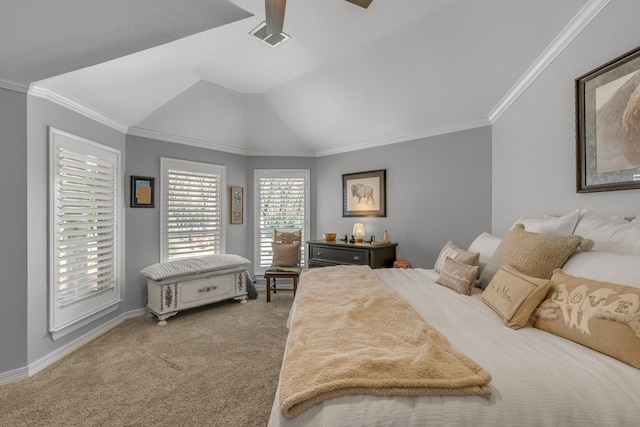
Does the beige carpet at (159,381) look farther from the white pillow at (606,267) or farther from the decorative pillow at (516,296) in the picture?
the white pillow at (606,267)

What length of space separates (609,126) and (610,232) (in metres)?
0.66

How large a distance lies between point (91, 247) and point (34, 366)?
3.53 ft

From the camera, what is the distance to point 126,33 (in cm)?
205

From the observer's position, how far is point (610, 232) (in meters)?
1.43

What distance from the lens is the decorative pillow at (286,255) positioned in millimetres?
4141

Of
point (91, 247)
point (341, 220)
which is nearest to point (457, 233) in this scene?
point (341, 220)

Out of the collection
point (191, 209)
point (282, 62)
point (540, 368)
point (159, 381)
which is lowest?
point (159, 381)

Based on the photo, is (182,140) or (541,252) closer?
(541,252)

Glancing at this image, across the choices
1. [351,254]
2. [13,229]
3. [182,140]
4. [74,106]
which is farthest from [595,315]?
[182,140]

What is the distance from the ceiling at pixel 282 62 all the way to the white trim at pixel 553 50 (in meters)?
0.04

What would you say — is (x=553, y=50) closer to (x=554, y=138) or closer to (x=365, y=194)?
(x=554, y=138)

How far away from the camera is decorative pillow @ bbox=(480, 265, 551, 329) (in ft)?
4.31

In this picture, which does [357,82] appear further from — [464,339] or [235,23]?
[464,339]

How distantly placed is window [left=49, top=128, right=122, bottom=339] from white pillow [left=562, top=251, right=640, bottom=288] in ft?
12.3
